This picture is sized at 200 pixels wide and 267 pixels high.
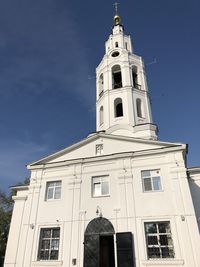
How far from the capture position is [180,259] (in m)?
12.1

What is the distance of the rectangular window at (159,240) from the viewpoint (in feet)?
41.7

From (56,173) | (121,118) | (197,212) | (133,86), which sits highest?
(133,86)

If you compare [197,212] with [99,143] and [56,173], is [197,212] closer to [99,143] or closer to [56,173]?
[99,143]

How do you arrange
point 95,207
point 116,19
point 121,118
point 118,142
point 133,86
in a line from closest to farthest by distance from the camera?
point 95,207, point 118,142, point 121,118, point 133,86, point 116,19

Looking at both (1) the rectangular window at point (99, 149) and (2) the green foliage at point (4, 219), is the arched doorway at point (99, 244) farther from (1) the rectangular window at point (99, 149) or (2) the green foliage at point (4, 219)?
(2) the green foliage at point (4, 219)

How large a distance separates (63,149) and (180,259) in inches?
440

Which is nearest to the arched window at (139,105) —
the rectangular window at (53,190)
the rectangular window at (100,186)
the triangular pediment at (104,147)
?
the triangular pediment at (104,147)

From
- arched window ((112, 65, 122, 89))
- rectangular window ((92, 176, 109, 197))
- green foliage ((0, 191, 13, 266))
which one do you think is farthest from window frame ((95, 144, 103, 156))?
green foliage ((0, 191, 13, 266))

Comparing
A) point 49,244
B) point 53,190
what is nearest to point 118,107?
point 53,190

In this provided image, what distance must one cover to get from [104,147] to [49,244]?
25.7ft

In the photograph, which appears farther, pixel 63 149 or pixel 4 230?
pixel 4 230

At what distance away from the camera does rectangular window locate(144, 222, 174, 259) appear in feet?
41.7

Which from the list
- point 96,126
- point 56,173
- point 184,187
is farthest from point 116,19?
point 184,187

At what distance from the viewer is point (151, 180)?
1516 cm
